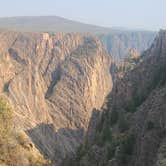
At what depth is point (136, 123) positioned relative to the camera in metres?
38.7

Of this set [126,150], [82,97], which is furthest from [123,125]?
[82,97]

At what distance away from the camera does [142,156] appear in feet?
98.7

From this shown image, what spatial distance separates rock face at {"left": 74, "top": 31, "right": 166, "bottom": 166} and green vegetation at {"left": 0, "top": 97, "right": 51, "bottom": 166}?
6108 millimetres

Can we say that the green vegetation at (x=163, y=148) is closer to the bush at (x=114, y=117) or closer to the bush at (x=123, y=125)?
the bush at (x=123, y=125)

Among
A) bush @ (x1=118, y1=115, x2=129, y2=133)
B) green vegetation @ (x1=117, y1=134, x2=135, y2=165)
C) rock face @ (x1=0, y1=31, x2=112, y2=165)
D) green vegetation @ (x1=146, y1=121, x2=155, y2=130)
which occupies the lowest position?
rock face @ (x1=0, y1=31, x2=112, y2=165)

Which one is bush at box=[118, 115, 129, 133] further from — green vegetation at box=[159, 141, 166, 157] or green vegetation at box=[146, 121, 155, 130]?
green vegetation at box=[159, 141, 166, 157]

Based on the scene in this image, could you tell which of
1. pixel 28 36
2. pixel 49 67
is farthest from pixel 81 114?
pixel 28 36

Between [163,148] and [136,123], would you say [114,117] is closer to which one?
[136,123]

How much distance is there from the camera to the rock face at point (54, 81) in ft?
355

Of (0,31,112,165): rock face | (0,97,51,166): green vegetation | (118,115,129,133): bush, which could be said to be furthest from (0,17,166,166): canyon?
(0,97,51,166): green vegetation

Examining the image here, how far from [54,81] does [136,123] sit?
107m

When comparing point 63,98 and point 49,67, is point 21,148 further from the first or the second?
point 49,67

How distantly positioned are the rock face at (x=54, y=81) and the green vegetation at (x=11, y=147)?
198 feet

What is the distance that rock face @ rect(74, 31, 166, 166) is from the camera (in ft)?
98.4
